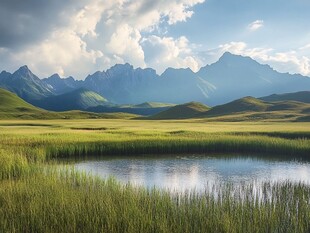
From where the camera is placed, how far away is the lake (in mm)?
28844

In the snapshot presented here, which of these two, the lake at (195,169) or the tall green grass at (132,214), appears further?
the lake at (195,169)

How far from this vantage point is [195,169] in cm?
3462

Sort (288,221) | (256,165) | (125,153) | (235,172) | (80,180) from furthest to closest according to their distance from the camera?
(125,153)
(256,165)
(235,172)
(80,180)
(288,221)

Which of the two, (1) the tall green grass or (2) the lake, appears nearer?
(1) the tall green grass

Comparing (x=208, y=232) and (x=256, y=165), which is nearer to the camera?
(x=208, y=232)

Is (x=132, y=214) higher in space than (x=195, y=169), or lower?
higher

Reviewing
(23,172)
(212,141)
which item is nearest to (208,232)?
(23,172)

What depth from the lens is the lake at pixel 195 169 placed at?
28844mm

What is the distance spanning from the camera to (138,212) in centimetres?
1416

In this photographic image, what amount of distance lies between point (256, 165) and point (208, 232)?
25919 millimetres

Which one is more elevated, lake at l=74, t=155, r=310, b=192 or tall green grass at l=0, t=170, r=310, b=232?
tall green grass at l=0, t=170, r=310, b=232

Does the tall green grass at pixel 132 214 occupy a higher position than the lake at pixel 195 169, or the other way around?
the tall green grass at pixel 132 214

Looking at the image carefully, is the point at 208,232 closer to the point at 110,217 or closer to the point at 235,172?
the point at 110,217

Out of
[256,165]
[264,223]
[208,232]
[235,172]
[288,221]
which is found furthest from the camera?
[256,165]
